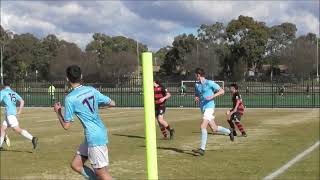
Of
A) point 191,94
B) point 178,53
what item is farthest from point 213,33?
point 191,94

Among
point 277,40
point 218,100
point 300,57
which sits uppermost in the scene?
point 277,40

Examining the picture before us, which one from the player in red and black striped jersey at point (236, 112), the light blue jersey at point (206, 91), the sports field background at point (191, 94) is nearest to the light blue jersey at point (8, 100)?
the light blue jersey at point (206, 91)

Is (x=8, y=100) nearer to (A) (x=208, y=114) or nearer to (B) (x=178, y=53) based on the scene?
(A) (x=208, y=114)

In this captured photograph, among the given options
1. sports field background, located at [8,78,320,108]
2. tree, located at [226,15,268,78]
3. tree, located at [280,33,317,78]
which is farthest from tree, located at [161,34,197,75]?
sports field background, located at [8,78,320,108]

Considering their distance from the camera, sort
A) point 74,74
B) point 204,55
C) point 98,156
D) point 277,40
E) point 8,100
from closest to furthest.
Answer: point 74,74 → point 98,156 → point 8,100 → point 204,55 → point 277,40

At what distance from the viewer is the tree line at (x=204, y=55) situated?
96000 mm

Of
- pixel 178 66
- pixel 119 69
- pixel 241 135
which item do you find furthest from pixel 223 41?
pixel 241 135

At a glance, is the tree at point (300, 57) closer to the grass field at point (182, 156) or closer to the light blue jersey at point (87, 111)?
the grass field at point (182, 156)

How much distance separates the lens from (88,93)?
7.04m

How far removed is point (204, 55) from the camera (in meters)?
94.7

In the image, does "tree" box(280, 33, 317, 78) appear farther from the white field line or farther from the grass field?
the white field line

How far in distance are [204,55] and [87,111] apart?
88.3 m

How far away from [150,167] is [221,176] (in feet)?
21.3

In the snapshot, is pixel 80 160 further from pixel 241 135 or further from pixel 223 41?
pixel 223 41
